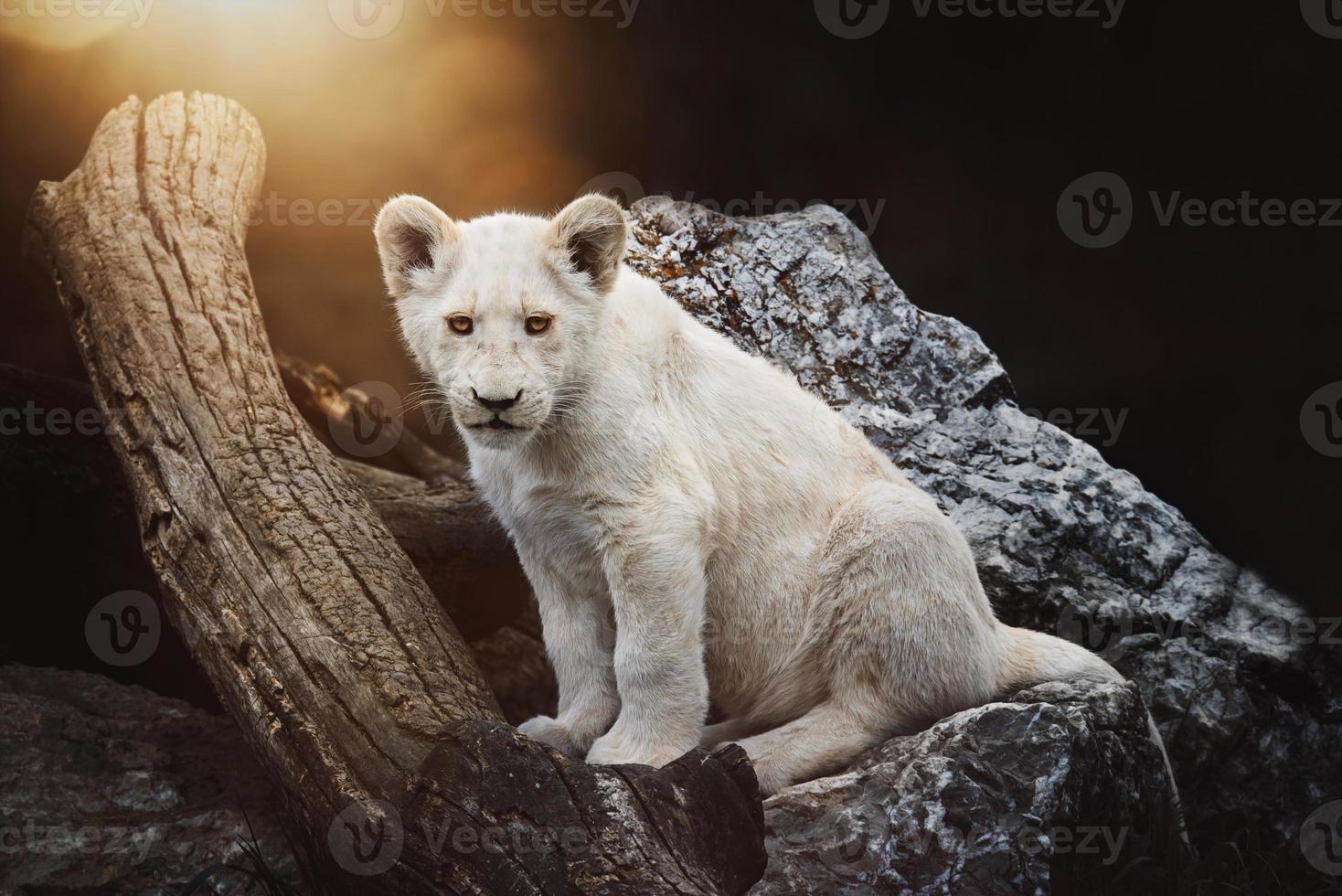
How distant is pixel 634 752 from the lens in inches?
176

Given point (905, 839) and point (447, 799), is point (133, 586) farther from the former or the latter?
point (905, 839)

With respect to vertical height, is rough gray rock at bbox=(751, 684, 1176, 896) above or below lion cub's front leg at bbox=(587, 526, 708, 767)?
below

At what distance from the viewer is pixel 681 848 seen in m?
3.47

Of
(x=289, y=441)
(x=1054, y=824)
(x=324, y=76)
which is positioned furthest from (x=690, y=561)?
(x=324, y=76)

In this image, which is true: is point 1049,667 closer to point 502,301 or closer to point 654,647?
point 654,647

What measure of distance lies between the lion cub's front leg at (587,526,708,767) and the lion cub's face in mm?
713

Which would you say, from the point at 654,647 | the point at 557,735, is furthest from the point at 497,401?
the point at 557,735

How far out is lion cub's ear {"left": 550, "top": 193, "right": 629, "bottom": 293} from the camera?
179 inches

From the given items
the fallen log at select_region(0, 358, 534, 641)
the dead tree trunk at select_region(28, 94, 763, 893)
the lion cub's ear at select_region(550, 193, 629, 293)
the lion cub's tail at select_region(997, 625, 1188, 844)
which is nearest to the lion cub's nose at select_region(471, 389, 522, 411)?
the lion cub's ear at select_region(550, 193, 629, 293)

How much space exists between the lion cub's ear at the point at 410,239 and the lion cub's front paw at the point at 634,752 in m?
2.26

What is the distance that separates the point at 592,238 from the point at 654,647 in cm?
184

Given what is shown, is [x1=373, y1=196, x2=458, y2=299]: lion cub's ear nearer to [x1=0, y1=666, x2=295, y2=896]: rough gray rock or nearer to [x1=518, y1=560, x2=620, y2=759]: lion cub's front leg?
[x1=518, y1=560, x2=620, y2=759]: lion cub's front leg

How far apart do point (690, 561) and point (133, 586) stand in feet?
15.0

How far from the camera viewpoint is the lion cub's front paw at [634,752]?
4.43 meters
